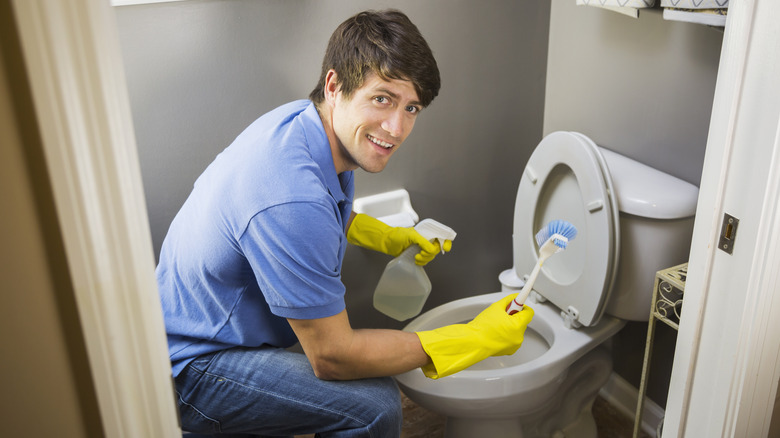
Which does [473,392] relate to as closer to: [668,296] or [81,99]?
[668,296]

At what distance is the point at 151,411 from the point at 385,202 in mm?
1199

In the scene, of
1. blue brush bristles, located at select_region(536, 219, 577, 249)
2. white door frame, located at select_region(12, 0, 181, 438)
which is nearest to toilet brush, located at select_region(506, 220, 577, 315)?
blue brush bristles, located at select_region(536, 219, 577, 249)

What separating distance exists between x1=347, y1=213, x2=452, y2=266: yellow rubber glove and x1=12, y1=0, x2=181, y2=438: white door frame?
3.35 feet

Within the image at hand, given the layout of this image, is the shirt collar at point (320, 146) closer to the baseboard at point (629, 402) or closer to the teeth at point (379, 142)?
the teeth at point (379, 142)

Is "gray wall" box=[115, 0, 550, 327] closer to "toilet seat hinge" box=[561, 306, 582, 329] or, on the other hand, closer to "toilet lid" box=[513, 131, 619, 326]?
"toilet lid" box=[513, 131, 619, 326]

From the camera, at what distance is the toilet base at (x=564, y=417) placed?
60.8 inches

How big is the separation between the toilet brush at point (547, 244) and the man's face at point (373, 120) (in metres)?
0.38

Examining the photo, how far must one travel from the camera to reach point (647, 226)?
1.36 meters

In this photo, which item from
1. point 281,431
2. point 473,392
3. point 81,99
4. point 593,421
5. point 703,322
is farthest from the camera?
point 593,421

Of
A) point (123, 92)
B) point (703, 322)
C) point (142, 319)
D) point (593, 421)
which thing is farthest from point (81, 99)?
point (593, 421)

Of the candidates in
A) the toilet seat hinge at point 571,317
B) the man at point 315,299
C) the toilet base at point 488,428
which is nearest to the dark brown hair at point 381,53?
the man at point 315,299

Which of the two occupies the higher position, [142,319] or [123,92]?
[123,92]

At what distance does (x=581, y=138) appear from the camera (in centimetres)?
143

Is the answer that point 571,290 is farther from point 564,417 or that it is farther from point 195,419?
point 195,419
